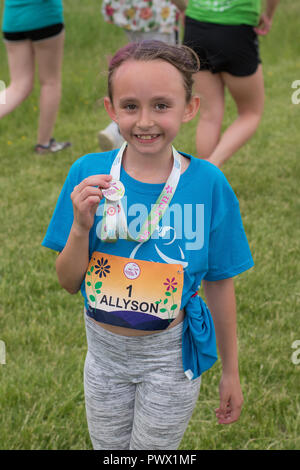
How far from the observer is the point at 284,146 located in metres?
5.01

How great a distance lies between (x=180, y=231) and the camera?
1.38 metres

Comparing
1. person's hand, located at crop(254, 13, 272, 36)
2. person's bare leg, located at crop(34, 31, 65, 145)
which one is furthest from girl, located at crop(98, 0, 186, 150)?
person's hand, located at crop(254, 13, 272, 36)

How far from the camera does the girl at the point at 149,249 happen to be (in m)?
1.34

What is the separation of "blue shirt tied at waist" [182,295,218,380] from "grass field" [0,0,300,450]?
1.99 feet

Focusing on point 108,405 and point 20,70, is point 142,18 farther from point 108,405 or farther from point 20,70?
point 108,405

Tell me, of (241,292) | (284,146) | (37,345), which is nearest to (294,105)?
(284,146)

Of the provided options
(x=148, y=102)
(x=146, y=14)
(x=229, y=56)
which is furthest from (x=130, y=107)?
(x=146, y=14)

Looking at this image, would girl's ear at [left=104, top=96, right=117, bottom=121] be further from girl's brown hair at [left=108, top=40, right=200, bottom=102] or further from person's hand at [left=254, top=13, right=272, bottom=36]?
person's hand at [left=254, top=13, right=272, bottom=36]

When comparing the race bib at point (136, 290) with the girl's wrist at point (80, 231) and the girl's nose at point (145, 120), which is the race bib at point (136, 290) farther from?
the girl's nose at point (145, 120)

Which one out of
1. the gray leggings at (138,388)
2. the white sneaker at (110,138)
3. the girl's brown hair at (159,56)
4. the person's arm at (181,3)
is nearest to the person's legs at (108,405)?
the gray leggings at (138,388)

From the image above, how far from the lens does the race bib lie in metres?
1.37

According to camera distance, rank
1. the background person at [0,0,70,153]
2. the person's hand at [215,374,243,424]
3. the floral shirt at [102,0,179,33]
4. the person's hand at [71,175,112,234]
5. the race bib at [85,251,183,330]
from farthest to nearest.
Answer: the background person at [0,0,70,153], the floral shirt at [102,0,179,33], the person's hand at [215,374,243,424], the race bib at [85,251,183,330], the person's hand at [71,175,112,234]

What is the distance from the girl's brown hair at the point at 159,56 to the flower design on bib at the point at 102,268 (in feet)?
1.30

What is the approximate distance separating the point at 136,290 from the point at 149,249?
0.10 metres
